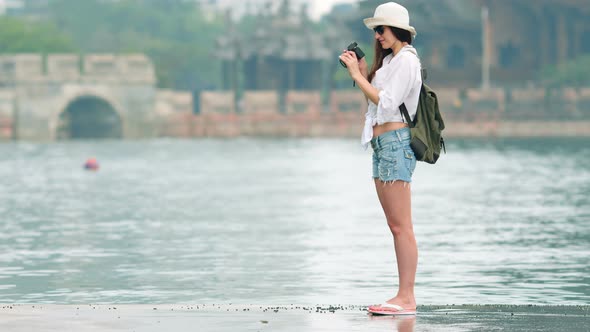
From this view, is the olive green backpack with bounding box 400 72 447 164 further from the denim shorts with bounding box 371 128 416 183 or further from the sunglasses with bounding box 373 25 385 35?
the sunglasses with bounding box 373 25 385 35

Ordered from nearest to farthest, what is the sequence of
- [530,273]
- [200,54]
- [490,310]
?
[490,310] → [530,273] → [200,54]

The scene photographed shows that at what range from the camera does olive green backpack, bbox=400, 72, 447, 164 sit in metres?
9.65

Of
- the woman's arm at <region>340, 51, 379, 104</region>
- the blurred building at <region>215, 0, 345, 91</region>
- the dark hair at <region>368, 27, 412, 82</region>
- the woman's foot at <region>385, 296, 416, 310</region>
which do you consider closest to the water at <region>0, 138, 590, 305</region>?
the woman's foot at <region>385, 296, 416, 310</region>

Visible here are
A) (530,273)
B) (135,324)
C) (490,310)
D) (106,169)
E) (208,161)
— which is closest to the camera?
(135,324)

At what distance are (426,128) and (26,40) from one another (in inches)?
4530

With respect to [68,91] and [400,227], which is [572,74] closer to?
[68,91]

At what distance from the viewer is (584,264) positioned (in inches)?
608

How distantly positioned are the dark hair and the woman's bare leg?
2.30 ft

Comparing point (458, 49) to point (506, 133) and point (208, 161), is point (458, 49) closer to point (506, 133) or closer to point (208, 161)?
point (506, 133)

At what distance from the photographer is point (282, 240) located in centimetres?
1925

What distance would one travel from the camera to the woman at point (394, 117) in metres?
9.57

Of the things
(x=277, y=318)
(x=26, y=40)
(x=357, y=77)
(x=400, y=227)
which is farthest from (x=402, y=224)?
(x=26, y=40)

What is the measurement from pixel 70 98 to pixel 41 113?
2077mm

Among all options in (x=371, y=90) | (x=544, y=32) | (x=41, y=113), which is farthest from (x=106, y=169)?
(x=544, y=32)
